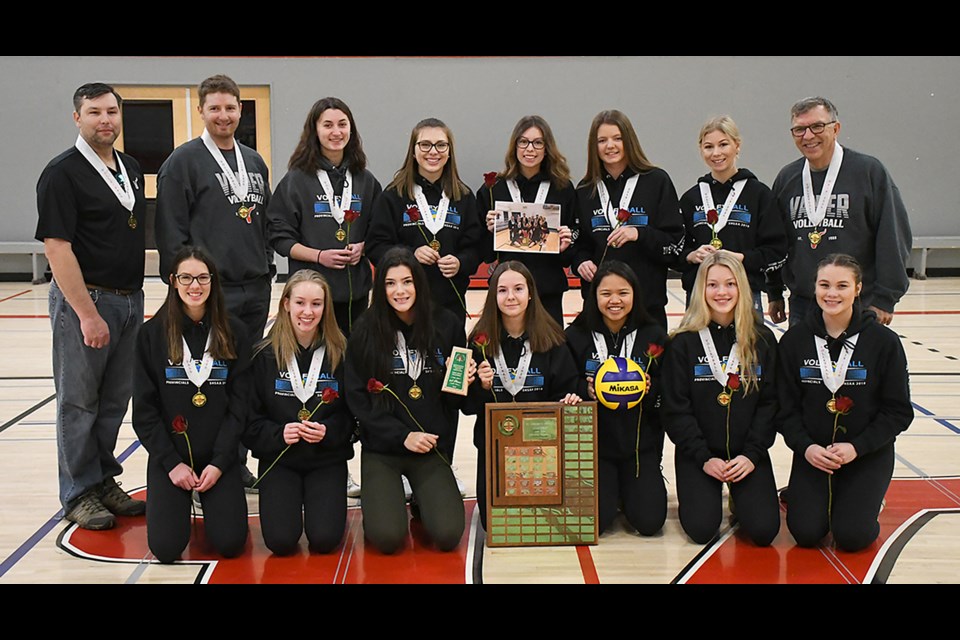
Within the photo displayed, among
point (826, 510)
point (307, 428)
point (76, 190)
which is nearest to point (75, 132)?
point (76, 190)

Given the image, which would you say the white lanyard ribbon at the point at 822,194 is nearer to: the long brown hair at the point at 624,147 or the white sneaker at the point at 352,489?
the long brown hair at the point at 624,147

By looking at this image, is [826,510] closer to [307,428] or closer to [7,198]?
[307,428]

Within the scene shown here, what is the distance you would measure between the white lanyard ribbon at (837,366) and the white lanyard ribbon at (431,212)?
1.80 m

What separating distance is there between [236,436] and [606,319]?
166cm

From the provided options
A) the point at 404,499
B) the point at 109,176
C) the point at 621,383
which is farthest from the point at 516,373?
the point at 109,176

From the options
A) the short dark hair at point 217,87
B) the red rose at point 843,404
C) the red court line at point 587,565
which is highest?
the short dark hair at point 217,87

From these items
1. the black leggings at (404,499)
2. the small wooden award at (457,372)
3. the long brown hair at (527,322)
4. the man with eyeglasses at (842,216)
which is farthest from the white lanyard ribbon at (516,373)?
the man with eyeglasses at (842,216)

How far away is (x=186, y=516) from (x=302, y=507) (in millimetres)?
477

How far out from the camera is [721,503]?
414cm

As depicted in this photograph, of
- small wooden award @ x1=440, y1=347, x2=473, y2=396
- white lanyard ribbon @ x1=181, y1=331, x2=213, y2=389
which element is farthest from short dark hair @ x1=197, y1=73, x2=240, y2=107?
small wooden award @ x1=440, y1=347, x2=473, y2=396

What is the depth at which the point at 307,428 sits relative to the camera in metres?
4.02

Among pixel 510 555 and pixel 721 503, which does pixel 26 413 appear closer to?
pixel 510 555

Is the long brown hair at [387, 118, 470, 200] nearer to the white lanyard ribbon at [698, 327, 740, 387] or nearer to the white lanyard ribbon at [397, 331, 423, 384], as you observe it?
the white lanyard ribbon at [397, 331, 423, 384]

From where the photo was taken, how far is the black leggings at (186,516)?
391 cm
